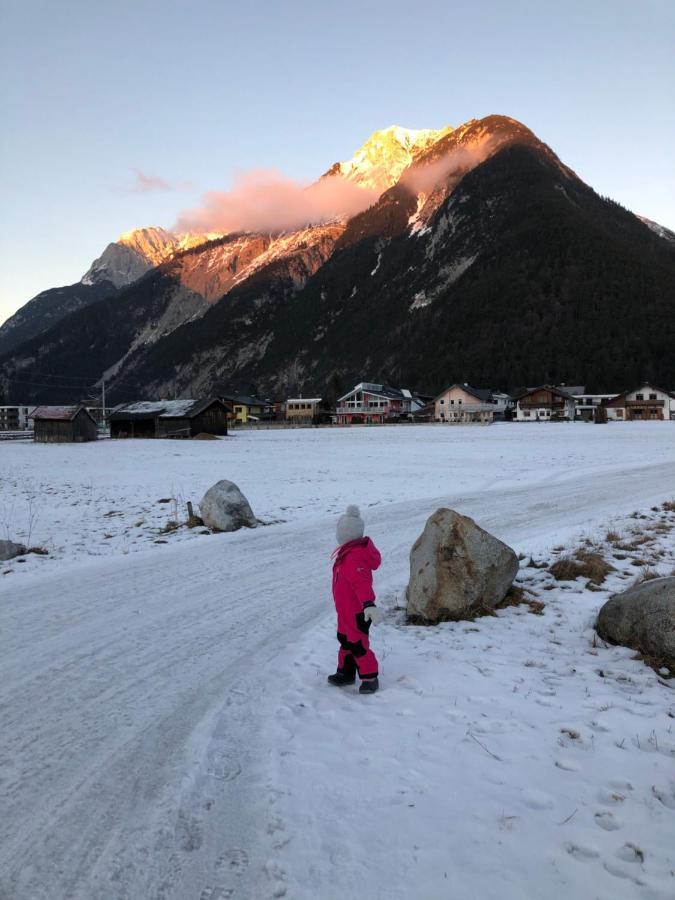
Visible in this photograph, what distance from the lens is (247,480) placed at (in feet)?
74.8

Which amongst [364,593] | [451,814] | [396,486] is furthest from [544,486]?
[451,814]

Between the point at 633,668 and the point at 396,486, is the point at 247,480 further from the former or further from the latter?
the point at 633,668

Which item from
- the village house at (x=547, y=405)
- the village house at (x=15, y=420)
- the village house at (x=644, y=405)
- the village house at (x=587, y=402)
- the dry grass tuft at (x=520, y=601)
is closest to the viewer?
the dry grass tuft at (x=520, y=601)

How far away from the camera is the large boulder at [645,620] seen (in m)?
5.43

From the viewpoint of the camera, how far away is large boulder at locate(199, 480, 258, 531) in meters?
12.6

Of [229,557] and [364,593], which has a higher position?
[364,593]

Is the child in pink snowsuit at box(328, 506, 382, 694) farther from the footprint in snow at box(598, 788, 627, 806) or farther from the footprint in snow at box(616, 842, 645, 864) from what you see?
the footprint in snow at box(616, 842, 645, 864)

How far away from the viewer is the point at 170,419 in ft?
217

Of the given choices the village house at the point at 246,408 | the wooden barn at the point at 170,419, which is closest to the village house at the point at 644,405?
the wooden barn at the point at 170,419

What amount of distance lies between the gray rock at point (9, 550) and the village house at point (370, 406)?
9276 centimetres

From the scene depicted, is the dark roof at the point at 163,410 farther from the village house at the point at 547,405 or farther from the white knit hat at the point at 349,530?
the white knit hat at the point at 349,530

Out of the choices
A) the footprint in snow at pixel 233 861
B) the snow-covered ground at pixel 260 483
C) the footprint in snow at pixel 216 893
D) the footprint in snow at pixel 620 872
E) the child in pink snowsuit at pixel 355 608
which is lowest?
the snow-covered ground at pixel 260 483

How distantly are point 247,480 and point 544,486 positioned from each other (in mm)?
11873

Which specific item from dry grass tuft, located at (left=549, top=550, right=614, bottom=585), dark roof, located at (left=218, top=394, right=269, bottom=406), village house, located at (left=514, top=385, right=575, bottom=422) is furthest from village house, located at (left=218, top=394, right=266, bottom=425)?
dry grass tuft, located at (left=549, top=550, right=614, bottom=585)
